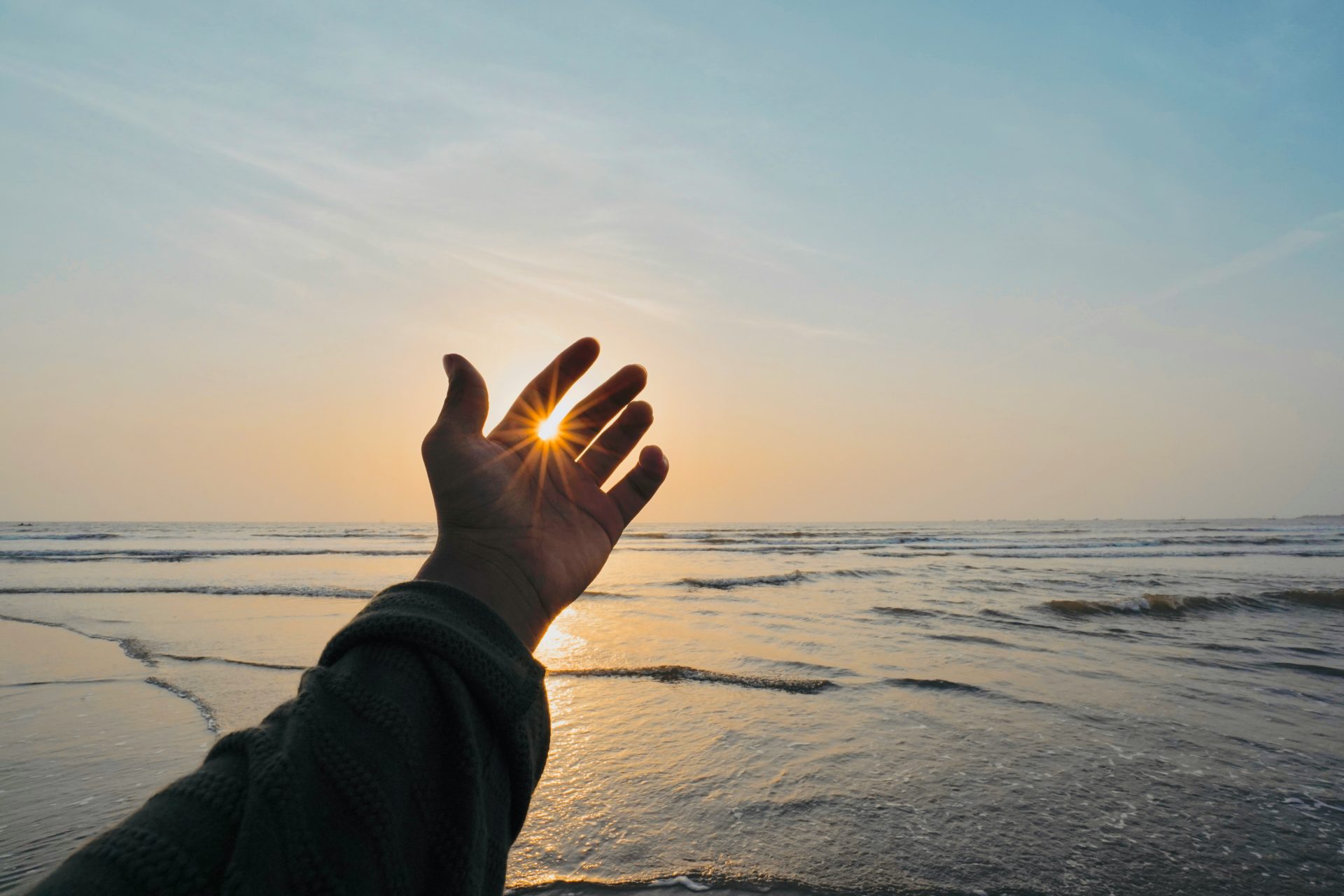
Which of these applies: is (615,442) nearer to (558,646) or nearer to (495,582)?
(495,582)

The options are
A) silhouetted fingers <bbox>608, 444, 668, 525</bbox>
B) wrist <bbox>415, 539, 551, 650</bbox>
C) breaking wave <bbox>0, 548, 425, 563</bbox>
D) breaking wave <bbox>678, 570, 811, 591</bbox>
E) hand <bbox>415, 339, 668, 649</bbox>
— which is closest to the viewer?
wrist <bbox>415, 539, 551, 650</bbox>

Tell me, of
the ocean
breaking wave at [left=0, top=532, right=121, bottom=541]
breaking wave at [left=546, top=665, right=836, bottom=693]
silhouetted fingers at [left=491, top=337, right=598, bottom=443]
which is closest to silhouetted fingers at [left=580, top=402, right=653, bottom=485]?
silhouetted fingers at [left=491, top=337, right=598, bottom=443]

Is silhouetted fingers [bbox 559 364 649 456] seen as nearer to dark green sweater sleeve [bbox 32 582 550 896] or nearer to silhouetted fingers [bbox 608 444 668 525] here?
silhouetted fingers [bbox 608 444 668 525]

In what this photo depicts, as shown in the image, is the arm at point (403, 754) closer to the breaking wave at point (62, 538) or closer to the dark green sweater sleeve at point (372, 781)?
the dark green sweater sleeve at point (372, 781)

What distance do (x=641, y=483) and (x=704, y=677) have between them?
3110 millimetres

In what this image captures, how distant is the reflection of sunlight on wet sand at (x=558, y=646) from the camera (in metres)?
5.64

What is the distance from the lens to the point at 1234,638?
21.6 ft

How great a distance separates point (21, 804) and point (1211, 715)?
5.95 metres

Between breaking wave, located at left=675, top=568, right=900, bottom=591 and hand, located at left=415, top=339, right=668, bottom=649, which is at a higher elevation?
hand, located at left=415, top=339, right=668, bottom=649

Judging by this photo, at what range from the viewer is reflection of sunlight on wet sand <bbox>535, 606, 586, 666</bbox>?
564cm

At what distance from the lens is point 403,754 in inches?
41.8

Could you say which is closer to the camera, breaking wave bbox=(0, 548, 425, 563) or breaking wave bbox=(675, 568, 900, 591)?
breaking wave bbox=(675, 568, 900, 591)

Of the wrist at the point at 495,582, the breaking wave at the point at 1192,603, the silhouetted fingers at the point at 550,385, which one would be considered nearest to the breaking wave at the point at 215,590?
the silhouetted fingers at the point at 550,385

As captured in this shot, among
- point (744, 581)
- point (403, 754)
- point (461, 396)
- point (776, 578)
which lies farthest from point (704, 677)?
point (776, 578)
